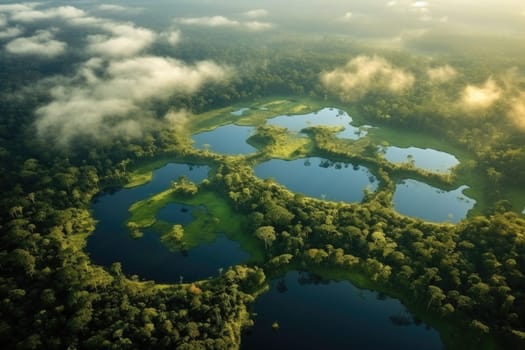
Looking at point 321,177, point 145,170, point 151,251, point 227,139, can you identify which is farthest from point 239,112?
point 151,251

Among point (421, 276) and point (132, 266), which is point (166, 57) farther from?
point (421, 276)

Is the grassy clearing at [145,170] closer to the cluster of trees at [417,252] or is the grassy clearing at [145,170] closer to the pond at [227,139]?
the pond at [227,139]

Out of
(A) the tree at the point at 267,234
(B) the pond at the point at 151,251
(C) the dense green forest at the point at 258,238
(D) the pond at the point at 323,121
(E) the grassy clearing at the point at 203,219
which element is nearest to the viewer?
(C) the dense green forest at the point at 258,238

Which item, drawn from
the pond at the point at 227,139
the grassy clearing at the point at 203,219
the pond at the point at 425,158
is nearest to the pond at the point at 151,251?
the grassy clearing at the point at 203,219

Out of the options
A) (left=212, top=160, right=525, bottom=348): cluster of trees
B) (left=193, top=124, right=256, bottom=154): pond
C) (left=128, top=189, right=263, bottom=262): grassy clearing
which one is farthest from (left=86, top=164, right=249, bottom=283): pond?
(left=193, top=124, right=256, bottom=154): pond

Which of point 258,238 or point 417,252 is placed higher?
point 417,252

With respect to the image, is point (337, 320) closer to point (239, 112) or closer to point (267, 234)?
point (267, 234)
